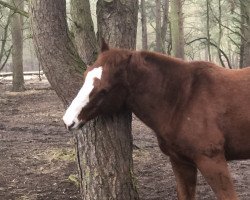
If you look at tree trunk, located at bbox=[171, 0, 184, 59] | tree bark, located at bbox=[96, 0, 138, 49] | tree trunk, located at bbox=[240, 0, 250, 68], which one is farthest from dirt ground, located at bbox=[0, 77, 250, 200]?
tree trunk, located at bbox=[240, 0, 250, 68]

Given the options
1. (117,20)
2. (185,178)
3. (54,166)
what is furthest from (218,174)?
(54,166)

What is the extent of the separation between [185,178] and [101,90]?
122cm

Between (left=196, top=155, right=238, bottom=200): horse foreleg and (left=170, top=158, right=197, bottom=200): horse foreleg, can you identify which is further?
(left=170, top=158, right=197, bottom=200): horse foreleg

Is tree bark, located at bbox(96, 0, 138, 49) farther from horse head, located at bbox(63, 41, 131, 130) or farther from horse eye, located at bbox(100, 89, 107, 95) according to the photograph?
horse eye, located at bbox(100, 89, 107, 95)

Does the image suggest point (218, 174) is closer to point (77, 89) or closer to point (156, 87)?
point (156, 87)

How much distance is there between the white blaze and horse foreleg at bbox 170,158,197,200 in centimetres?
101

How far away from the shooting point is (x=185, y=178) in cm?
402

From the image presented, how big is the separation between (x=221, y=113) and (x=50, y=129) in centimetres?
694

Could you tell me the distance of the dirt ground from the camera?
5.49 metres

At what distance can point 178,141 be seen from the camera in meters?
3.54

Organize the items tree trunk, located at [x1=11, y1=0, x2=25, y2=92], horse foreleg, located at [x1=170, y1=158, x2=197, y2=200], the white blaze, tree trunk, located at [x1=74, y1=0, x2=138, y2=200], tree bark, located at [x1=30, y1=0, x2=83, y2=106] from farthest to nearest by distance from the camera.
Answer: tree trunk, located at [x1=11, y1=0, x2=25, y2=92], tree trunk, located at [x1=74, y1=0, x2=138, y2=200], tree bark, located at [x1=30, y1=0, x2=83, y2=106], horse foreleg, located at [x1=170, y1=158, x2=197, y2=200], the white blaze

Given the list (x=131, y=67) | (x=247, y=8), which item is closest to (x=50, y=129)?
(x=131, y=67)

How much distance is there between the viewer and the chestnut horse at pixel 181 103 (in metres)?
3.49

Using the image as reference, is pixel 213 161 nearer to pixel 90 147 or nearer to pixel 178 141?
pixel 178 141
